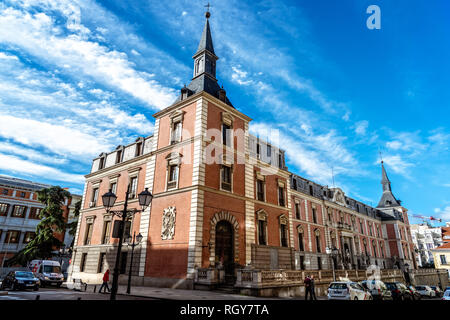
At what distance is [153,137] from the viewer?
84.1ft

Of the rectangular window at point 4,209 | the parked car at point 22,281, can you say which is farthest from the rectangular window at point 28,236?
the parked car at point 22,281

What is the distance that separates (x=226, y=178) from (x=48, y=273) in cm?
1584

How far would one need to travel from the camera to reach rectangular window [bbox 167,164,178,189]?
2139cm

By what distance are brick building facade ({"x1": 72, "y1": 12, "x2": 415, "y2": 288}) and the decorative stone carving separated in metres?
0.07

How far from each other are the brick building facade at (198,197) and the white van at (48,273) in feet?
12.5

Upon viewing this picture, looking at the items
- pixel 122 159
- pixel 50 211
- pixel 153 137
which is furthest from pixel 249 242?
pixel 50 211

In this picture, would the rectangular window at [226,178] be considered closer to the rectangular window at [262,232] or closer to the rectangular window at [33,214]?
the rectangular window at [262,232]

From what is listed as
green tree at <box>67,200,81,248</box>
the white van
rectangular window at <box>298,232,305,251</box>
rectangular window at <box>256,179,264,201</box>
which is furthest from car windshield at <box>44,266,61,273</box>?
rectangular window at <box>298,232,305,251</box>

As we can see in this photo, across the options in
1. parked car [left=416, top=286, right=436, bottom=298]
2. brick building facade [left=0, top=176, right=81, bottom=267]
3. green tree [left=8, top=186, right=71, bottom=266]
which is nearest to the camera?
parked car [left=416, top=286, right=436, bottom=298]

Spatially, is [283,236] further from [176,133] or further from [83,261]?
[83,261]

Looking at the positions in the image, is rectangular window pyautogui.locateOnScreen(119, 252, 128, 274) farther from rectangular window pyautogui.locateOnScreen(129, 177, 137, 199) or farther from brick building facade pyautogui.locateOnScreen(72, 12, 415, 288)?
rectangular window pyautogui.locateOnScreen(129, 177, 137, 199)

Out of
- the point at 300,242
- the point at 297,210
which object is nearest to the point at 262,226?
the point at 300,242

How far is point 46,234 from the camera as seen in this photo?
31500mm
